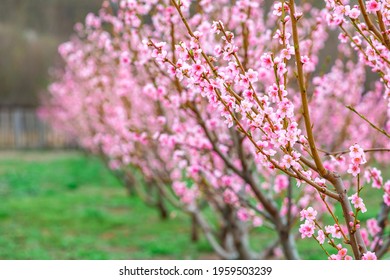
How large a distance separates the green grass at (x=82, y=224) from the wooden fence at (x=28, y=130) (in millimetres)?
7533

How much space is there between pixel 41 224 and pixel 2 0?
3.68 meters

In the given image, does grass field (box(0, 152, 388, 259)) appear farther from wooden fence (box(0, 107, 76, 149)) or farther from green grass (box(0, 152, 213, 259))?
wooden fence (box(0, 107, 76, 149))

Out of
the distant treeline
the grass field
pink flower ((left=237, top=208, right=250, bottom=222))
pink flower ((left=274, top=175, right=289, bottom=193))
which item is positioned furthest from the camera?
the distant treeline

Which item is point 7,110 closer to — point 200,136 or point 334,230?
point 200,136

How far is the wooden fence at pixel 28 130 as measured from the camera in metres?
19.9

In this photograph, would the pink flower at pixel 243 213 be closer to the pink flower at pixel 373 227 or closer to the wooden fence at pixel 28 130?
the pink flower at pixel 373 227

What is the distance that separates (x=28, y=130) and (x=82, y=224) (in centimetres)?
1360

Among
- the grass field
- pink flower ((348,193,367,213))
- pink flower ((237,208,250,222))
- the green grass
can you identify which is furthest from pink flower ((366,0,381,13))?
the green grass

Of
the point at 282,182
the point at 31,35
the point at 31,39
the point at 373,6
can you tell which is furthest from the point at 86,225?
the point at 373,6

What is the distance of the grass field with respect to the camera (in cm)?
619

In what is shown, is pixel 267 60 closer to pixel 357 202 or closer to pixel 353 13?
pixel 353 13

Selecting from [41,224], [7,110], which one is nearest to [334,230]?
[41,224]

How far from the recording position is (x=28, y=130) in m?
20.5

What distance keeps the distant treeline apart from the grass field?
7.42ft
